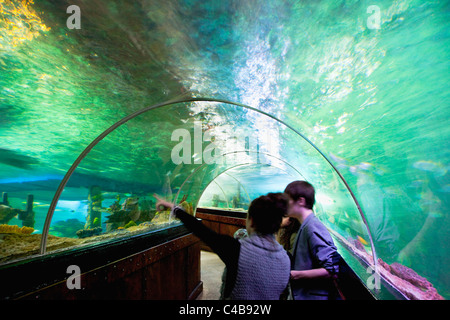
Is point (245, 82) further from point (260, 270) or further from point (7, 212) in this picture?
point (7, 212)

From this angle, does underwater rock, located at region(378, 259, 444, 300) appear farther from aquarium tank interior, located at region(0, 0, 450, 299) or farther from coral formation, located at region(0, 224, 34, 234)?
coral formation, located at region(0, 224, 34, 234)

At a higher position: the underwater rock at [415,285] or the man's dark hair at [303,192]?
the man's dark hair at [303,192]

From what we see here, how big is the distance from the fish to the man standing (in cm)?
1511

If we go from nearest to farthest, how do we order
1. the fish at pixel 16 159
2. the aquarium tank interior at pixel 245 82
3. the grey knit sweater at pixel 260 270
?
1. the grey knit sweater at pixel 260 270
2. the aquarium tank interior at pixel 245 82
3. the fish at pixel 16 159

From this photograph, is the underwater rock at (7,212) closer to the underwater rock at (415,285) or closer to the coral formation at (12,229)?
the coral formation at (12,229)

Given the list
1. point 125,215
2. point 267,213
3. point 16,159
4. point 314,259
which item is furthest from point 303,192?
point 16,159

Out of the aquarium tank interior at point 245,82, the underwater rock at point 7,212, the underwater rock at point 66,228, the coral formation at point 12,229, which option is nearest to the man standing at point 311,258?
the aquarium tank interior at point 245,82

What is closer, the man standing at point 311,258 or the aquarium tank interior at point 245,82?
the man standing at point 311,258

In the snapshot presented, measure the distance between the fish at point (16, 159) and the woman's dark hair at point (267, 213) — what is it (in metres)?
14.8

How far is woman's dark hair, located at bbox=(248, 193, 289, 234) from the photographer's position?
5.11ft

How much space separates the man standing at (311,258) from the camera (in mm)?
1864

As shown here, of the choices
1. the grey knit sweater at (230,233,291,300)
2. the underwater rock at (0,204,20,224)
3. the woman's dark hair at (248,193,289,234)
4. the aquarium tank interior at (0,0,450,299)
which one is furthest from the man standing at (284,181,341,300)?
the underwater rock at (0,204,20,224)

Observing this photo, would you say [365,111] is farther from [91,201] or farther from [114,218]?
[91,201]

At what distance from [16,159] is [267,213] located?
17290 mm
